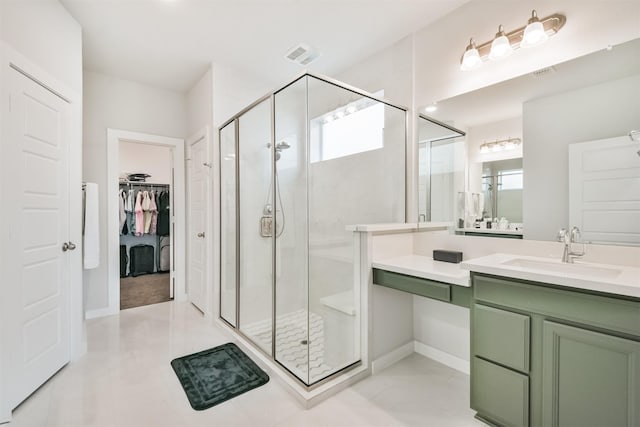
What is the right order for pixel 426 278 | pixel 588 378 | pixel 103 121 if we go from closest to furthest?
pixel 588 378 < pixel 426 278 < pixel 103 121

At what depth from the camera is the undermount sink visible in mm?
1449

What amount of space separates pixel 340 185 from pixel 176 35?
2056 mm

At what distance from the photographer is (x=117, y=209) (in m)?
3.42

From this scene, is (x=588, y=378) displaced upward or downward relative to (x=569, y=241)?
downward

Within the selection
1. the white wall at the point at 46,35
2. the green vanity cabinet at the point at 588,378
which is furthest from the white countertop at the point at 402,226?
the white wall at the point at 46,35

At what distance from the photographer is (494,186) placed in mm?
2037

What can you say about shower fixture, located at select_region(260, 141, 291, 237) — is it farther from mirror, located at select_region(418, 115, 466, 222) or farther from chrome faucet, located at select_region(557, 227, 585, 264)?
chrome faucet, located at select_region(557, 227, 585, 264)

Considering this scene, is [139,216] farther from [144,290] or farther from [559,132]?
[559,132]

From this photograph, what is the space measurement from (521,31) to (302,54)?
1879mm

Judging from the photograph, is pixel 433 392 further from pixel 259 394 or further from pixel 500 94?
pixel 500 94

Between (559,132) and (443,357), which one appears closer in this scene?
(559,132)

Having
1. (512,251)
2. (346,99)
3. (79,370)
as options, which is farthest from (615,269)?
(79,370)

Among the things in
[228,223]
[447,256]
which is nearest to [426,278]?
[447,256]

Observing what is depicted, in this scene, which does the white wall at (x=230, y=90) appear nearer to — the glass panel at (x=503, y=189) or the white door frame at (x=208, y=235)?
the white door frame at (x=208, y=235)
